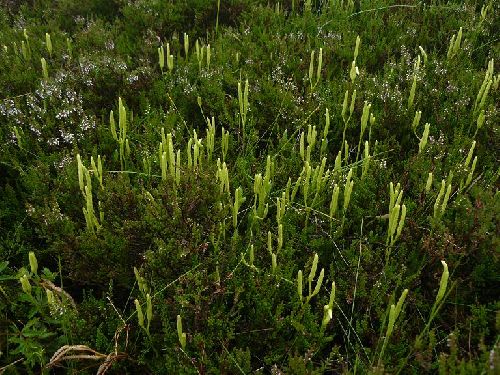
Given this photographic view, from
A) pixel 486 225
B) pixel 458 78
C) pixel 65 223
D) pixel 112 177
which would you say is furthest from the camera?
pixel 458 78

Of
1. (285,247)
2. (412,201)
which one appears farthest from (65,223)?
(412,201)

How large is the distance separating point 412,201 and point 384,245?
13.9 inches

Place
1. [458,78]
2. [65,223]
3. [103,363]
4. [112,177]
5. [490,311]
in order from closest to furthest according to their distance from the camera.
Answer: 1. [103,363]
2. [490,311]
3. [65,223]
4. [112,177]
5. [458,78]

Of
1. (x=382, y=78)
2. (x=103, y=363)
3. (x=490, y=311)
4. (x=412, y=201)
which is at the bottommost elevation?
(x=103, y=363)

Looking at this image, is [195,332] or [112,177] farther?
[112,177]

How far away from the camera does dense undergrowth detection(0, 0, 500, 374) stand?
1813 millimetres

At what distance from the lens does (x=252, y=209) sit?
7.18 feet

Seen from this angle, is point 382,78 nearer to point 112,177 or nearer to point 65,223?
point 112,177

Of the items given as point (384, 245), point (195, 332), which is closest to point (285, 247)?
point (384, 245)

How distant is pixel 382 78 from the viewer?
3.09m

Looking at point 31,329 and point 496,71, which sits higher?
point 496,71

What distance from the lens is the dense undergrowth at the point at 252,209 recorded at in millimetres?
1813

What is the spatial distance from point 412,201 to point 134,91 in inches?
69.9

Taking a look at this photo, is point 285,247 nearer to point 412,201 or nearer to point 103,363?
point 412,201
